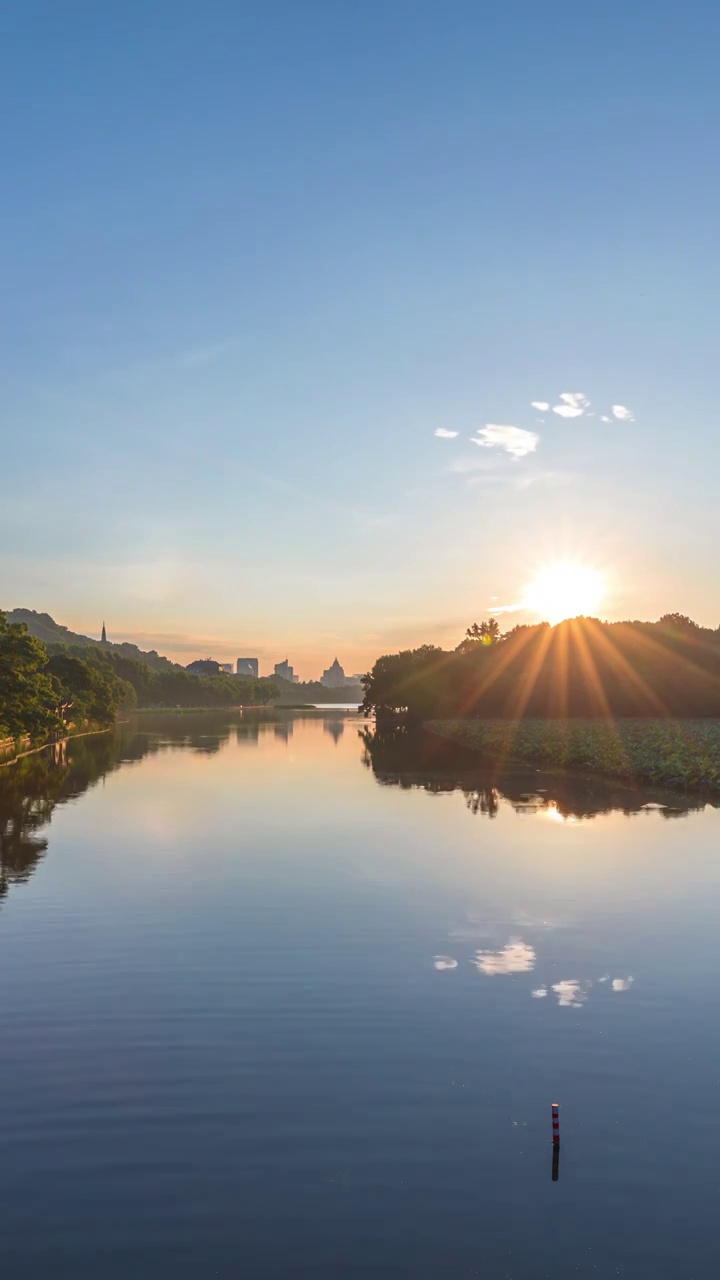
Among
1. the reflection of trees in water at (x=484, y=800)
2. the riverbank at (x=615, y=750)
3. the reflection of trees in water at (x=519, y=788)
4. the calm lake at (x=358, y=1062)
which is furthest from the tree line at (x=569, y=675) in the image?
the calm lake at (x=358, y=1062)

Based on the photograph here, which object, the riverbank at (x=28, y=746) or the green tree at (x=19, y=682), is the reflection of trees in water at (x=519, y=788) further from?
the riverbank at (x=28, y=746)

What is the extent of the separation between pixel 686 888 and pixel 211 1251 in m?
22.6

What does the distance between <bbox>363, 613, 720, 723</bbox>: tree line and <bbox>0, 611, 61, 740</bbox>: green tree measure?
86.8 meters

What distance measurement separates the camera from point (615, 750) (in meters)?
74.6

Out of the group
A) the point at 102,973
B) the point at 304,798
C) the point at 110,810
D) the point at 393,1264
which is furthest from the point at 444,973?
the point at 304,798

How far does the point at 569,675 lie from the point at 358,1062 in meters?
132

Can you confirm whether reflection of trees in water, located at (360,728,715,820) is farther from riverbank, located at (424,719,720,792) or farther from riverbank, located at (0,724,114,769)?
riverbank, located at (0,724,114,769)

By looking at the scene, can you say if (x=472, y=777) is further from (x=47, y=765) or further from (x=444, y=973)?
(x=444, y=973)

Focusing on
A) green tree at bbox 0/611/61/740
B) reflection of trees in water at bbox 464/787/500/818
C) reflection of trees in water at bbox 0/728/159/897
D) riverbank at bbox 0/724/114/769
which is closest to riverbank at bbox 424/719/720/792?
reflection of trees in water at bbox 464/787/500/818

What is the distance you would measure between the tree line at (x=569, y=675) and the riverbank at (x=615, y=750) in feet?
96.8

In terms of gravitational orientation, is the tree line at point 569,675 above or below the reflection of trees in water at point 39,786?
above

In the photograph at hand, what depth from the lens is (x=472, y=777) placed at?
6662 centimetres

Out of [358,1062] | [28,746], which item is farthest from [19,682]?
[358,1062]

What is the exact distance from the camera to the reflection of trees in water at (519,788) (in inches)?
1929
